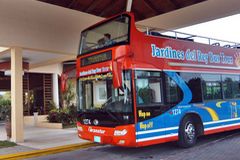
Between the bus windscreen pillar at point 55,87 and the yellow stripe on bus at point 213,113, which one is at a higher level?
the bus windscreen pillar at point 55,87

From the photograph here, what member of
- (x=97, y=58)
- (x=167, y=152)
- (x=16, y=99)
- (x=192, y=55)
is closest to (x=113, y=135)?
(x=167, y=152)

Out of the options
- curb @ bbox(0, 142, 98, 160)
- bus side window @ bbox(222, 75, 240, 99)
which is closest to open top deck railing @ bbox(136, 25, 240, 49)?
bus side window @ bbox(222, 75, 240, 99)

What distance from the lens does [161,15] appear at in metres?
12.8

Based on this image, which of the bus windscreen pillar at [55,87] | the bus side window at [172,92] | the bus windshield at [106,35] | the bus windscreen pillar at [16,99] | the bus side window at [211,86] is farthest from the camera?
the bus windscreen pillar at [55,87]

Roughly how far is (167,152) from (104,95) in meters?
2.56

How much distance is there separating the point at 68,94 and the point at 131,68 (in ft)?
36.1

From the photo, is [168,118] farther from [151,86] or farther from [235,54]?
[235,54]

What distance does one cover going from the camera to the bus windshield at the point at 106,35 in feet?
25.2

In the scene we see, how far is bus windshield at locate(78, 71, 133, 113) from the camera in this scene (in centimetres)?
728

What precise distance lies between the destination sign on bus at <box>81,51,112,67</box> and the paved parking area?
108 inches

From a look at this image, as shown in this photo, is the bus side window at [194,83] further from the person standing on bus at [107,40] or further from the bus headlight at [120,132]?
the bus headlight at [120,132]

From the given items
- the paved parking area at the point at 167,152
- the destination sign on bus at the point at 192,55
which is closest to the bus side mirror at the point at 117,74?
the destination sign on bus at the point at 192,55

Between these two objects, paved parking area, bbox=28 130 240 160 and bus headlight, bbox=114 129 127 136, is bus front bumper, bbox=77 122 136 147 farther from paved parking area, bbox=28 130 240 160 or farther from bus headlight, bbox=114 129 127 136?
paved parking area, bbox=28 130 240 160

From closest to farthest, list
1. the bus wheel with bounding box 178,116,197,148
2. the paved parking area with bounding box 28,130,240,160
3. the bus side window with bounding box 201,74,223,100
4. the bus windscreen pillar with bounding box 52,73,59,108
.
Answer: the paved parking area with bounding box 28,130,240,160 → the bus wheel with bounding box 178,116,197,148 → the bus side window with bounding box 201,74,223,100 → the bus windscreen pillar with bounding box 52,73,59,108
